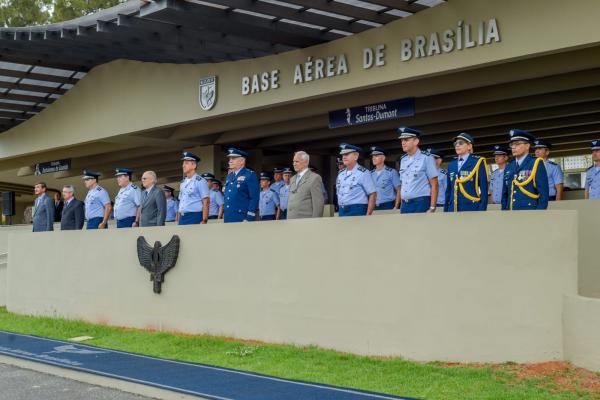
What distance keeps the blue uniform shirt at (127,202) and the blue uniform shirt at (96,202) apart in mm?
693

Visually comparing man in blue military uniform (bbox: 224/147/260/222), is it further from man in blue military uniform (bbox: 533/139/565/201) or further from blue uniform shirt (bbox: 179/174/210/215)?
man in blue military uniform (bbox: 533/139/565/201)

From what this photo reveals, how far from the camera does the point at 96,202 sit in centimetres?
1350

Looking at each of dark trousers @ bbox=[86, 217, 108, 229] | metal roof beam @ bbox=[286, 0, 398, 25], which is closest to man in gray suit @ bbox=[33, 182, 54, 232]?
dark trousers @ bbox=[86, 217, 108, 229]

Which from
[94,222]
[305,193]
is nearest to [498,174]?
[305,193]

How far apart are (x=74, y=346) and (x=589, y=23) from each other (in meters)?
8.14

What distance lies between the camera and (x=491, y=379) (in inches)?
264

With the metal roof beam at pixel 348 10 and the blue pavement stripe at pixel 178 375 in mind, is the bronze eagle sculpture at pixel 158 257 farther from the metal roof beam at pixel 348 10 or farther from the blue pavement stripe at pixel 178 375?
the metal roof beam at pixel 348 10

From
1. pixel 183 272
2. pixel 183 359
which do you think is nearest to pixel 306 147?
pixel 183 272

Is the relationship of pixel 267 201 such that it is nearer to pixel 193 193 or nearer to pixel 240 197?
pixel 193 193

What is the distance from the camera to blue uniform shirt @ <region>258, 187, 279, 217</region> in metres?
14.1

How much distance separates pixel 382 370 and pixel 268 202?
6.98 meters

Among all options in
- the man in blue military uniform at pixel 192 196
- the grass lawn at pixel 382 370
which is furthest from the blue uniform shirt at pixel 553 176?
the man in blue military uniform at pixel 192 196

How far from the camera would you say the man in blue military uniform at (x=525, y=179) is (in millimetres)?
7762

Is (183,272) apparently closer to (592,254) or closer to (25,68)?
(592,254)
